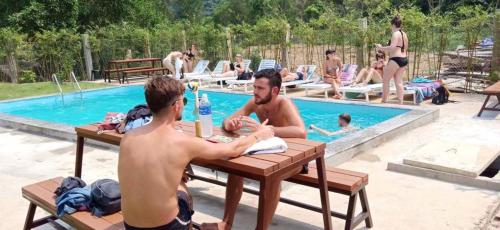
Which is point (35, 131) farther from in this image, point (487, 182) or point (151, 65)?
point (151, 65)

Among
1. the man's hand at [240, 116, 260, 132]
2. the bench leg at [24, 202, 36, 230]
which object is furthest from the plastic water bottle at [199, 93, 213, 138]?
the bench leg at [24, 202, 36, 230]

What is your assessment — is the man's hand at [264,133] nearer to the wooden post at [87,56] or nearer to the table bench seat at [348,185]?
the table bench seat at [348,185]

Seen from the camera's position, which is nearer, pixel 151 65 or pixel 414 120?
pixel 414 120

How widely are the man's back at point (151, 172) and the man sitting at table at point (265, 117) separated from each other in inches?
34.9

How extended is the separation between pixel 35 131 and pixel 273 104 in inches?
213

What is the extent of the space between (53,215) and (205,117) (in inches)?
49.9

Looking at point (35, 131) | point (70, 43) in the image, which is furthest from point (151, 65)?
point (35, 131)

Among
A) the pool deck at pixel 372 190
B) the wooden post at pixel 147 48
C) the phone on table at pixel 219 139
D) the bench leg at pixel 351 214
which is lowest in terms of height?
the pool deck at pixel 372 190

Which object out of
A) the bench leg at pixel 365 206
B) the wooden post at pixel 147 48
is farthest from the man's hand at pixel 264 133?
the wooden post at pixel 147 48

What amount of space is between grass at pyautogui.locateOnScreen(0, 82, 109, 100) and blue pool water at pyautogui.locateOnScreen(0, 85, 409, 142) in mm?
776

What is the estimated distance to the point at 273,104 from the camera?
3643mm

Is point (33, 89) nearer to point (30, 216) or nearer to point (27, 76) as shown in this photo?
point (27, 76)

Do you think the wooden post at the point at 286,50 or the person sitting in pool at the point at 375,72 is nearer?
the person sitting in pool at the point at 375,72

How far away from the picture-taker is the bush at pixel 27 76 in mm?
16016
